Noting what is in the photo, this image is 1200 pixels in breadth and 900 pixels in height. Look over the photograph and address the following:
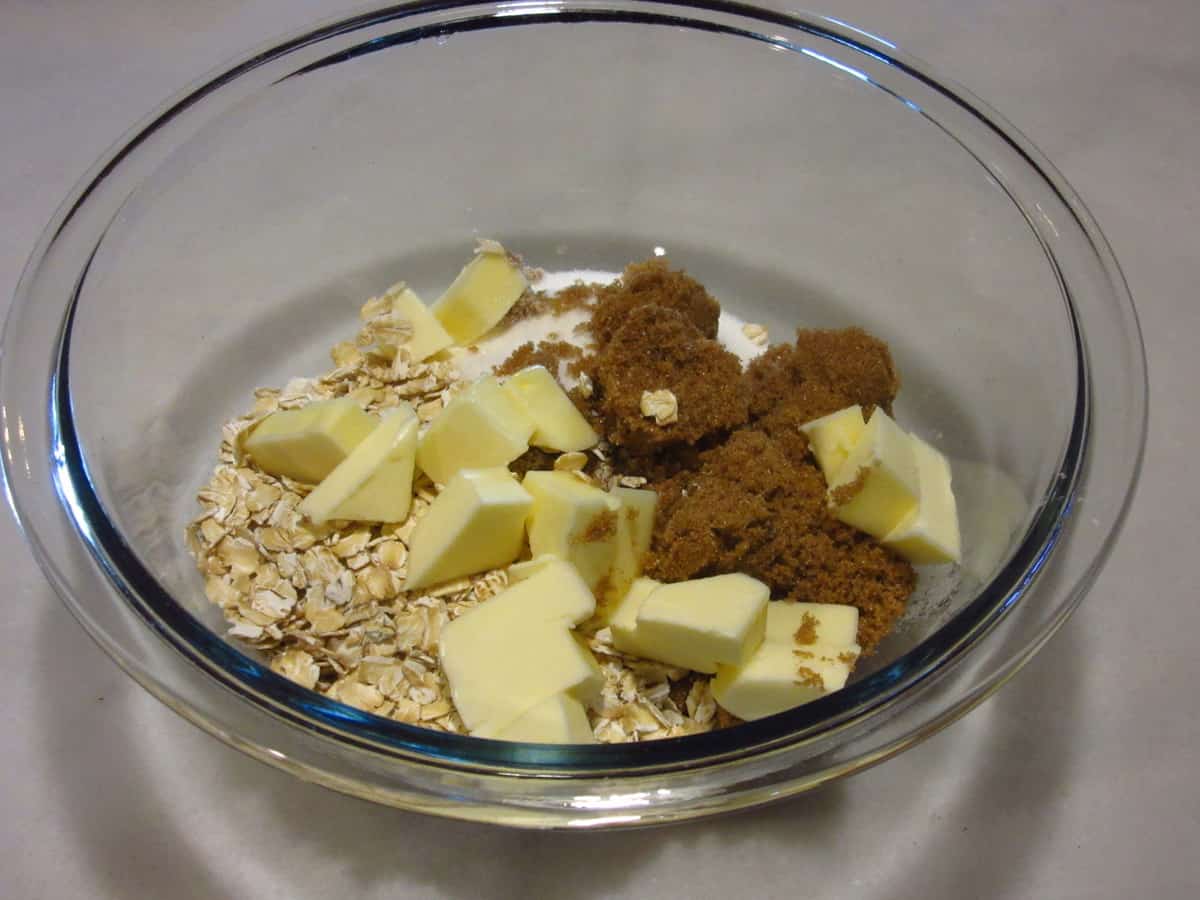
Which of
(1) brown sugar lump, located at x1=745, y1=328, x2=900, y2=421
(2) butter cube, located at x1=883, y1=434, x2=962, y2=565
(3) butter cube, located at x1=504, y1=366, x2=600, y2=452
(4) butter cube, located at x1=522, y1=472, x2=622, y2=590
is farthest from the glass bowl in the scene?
(3) butter cube, located at x1=504, y1=366, x2=600, y2=452

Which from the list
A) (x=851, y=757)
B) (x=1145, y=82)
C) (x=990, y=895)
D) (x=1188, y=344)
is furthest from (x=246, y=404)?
(x=1145, y=82)

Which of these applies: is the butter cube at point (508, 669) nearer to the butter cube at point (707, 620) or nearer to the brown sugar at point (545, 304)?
the butter cube at point (707, 620)

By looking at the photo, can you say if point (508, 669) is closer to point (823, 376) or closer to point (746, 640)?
point (746, 640)

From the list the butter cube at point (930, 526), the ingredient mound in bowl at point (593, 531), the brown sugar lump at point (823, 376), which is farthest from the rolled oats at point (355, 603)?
the butter cube at point (930, 526)

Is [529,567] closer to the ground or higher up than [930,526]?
closer to the ground

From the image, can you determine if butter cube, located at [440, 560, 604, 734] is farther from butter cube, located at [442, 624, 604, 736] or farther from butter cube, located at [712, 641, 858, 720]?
butter cube, located at [712, 641, 858, 720]

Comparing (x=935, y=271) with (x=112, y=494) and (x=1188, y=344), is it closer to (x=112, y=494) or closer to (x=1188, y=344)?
(x=1188, y=344)

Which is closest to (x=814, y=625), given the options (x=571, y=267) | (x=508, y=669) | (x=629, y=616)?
(x=629, y=616)
